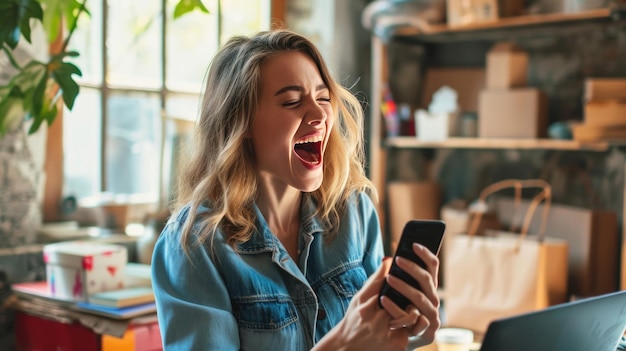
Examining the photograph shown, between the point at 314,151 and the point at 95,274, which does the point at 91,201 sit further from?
the point at 314,151

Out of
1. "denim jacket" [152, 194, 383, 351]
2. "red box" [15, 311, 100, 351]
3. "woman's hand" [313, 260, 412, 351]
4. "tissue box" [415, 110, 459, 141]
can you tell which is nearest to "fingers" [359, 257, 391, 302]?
"woman's hand" [313, 260, 412, 351]

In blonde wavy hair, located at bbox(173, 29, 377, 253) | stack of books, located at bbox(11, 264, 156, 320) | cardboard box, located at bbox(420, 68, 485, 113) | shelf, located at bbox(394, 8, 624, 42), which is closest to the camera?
blonde wavy hair, located at bbox(173, 29, 377, 253)

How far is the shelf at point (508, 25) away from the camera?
2.60 m

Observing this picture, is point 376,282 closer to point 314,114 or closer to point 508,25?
point 314,114

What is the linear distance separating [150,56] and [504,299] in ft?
5.18

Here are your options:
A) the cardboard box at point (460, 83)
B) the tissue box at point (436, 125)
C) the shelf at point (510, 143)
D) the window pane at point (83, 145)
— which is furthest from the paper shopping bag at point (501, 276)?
the window pane at point (83, 145)

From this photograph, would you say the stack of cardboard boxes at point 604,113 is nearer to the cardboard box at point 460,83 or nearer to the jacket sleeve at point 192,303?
the cardboard box at point 460,83

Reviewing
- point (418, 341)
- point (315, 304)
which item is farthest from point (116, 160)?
point (418, 341)

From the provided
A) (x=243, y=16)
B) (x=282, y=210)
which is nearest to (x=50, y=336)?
(x=282, y=210)

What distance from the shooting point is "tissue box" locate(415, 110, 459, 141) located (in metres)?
2.96

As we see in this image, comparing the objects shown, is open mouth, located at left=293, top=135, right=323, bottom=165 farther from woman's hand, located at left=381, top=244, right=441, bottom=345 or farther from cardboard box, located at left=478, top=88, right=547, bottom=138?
cardboard box, located at left=478, top=88, right=547, bottom=138

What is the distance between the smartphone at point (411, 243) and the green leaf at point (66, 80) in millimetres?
813

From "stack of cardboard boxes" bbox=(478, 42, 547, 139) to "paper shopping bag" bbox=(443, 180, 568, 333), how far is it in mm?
306

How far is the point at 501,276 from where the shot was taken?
257 centimetres
